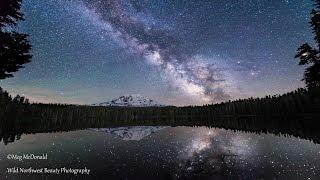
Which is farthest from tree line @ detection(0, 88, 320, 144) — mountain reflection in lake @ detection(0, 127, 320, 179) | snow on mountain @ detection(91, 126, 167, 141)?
mountain reflection in lake @ detection(0, 127, 320, 179)

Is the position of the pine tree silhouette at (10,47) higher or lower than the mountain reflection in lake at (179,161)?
higher

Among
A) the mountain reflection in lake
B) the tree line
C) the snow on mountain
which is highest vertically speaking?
the tree line

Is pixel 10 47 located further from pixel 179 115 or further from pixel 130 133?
pixel 179 115

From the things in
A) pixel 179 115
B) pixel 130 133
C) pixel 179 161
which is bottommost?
pixel 179 161

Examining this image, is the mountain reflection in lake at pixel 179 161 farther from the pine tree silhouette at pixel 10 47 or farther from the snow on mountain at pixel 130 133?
the pine tree silhouette at pixel 10 47

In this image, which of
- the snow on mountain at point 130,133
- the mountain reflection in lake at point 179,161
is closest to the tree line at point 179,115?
the snow on mountain at point 130,133

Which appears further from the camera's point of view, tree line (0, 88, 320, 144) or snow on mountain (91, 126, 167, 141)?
tree line (0, 88, 320, 144)

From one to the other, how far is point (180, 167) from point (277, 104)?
24.6 meters

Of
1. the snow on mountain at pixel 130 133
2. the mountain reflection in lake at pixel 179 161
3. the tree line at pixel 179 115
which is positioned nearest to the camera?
the mountain reflection in lake at pixel 179 161

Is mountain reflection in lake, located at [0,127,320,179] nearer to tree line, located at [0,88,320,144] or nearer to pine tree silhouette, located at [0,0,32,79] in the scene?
tree line, located at [0,88,320,144]

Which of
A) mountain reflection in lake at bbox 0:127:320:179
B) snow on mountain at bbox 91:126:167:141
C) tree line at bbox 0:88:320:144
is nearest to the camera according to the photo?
mountain reflection in lake at bbox 0:127:320:179

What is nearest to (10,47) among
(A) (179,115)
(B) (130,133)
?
(B) (130,133)

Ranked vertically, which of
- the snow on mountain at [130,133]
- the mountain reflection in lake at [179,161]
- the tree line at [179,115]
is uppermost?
the tree line at [179,115]

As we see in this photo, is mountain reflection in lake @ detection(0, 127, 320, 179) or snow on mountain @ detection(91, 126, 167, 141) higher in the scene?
snow on mountain @ detection(91, 126, 167, 141)
